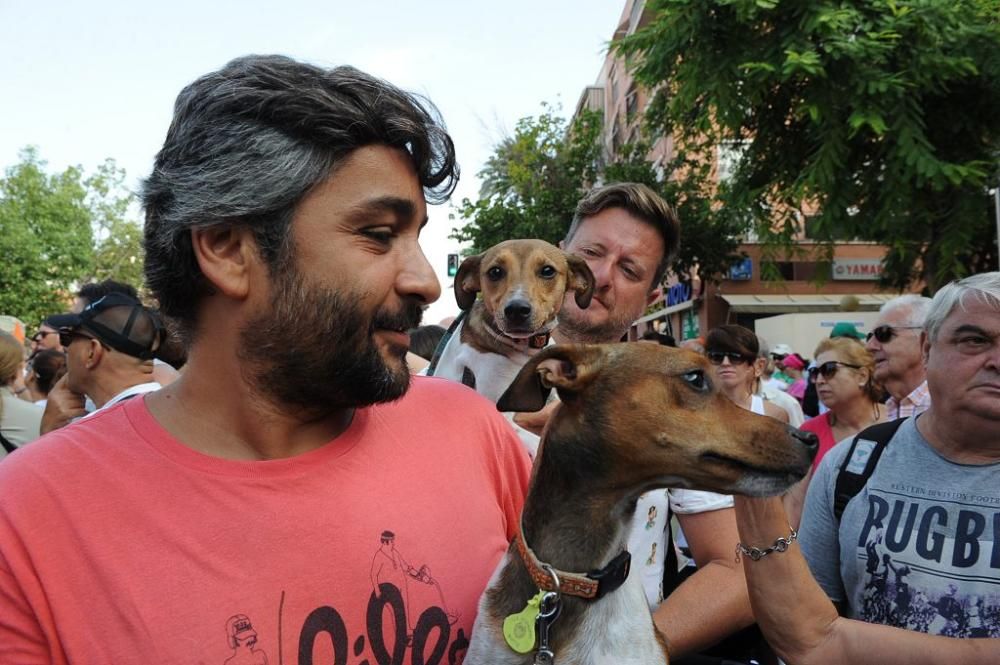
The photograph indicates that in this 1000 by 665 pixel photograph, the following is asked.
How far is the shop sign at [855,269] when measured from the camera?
29047 millimetres

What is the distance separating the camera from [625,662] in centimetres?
199

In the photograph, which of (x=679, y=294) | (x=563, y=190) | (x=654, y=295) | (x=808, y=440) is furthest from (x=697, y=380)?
(x=679, y=294)

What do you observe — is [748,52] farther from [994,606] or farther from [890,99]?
[994,606]

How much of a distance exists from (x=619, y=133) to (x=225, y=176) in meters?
35.6

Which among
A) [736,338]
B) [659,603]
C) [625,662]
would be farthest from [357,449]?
[736,338]

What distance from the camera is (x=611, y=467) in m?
2.26

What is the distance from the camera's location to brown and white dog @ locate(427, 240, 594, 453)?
3.90 meters

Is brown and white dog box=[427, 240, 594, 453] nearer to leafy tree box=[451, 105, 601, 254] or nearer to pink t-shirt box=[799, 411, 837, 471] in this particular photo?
pink t-shirt box=[799, 411, 837, 471]

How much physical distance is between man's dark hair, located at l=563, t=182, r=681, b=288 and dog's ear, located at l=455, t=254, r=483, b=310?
1126 mm

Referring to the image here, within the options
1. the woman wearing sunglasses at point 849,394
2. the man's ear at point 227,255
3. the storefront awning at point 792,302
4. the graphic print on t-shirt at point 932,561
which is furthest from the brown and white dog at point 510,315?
the storefront awning at point 792,302

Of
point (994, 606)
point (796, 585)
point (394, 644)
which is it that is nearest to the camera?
point (394, 644)

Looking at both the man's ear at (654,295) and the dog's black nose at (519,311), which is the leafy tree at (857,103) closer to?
the man's ear at (654,295)

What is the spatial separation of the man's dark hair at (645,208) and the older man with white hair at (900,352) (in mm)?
2859

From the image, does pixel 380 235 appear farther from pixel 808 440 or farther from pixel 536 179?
pixel 536 179
